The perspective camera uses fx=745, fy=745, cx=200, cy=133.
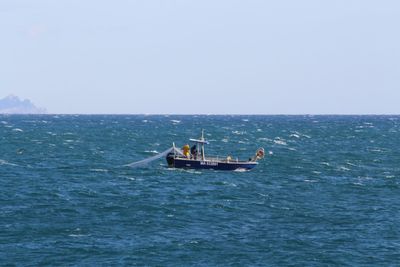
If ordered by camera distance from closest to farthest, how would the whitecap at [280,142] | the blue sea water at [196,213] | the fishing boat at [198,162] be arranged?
the blue sea water at [196,213], the fishing boat at [198,162], the whitecap at [280,142]

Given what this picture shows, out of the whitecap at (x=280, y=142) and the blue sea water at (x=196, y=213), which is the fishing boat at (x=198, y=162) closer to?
the blue sea water at (x=196, y=213)

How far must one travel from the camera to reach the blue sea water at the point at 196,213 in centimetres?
4200

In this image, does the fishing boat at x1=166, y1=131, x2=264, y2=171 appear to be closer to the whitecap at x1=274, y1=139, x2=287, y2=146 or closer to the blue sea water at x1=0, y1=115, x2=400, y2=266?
the blue sea water at x1=0, y1=115, x2=400, y2=266

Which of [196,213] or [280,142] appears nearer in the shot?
[196,213]

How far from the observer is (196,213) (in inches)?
2147

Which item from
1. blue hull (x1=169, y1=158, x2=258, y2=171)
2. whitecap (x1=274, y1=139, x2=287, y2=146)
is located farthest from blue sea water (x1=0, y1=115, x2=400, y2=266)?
whitecap (x1=274, y1=139, x2=287, y2=146)

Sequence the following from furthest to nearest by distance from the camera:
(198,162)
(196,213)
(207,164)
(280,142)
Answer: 1. (280,142)
2. (207,164)
3. (198,162)
4. (196,213)

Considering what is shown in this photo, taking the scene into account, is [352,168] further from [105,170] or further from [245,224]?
[245,224]

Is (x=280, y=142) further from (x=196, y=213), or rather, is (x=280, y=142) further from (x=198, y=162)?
(x=196, y=213)

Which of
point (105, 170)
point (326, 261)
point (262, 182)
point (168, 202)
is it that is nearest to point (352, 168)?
point (262, 182)

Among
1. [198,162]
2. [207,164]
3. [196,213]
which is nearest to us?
[196,213]

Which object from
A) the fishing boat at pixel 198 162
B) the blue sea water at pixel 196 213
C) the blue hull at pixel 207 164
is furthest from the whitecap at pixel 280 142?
the blue hull at pixel 207 164

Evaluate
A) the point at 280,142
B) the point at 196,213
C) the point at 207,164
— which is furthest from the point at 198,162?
the point at 280,142

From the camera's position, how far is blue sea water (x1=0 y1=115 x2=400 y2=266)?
42.0m
